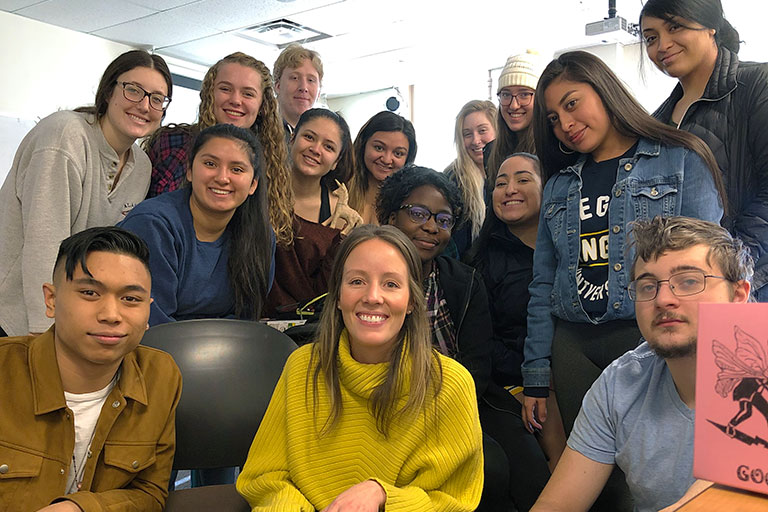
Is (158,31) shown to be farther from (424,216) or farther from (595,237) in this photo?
(595,237)

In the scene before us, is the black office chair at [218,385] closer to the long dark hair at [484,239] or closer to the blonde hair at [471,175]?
the long dark hair at [484,239]

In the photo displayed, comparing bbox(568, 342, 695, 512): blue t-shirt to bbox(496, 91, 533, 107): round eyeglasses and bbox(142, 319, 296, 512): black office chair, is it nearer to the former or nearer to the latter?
bbox(142, 319, 296, 512): black office chair

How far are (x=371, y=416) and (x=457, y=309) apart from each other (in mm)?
740

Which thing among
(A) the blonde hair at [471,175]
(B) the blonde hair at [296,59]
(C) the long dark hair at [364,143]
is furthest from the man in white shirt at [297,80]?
(A) the blonde hair at [471,175]

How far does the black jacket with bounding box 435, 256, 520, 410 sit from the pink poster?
1.19 metres

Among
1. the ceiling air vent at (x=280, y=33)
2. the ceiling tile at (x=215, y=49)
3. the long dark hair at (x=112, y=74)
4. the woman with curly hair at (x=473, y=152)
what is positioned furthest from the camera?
the ceiling tile at (x=215, y=49)

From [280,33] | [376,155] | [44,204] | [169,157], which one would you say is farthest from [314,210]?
[280,33]

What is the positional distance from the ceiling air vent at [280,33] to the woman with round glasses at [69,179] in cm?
384

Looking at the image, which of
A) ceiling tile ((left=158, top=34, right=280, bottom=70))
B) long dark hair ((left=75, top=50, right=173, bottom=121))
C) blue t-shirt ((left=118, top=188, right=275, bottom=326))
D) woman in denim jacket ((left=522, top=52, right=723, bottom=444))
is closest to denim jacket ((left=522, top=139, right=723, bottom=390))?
woman in denim jacket ((left=522, top=52, right=723, bottom=444))

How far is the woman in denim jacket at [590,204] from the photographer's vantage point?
180cm

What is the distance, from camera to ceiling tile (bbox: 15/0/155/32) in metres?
5.46

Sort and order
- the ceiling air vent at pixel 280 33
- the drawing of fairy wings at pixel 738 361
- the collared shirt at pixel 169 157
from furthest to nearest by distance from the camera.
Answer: the ceiling air vent at pixel 280 33 < the collared shirt at pixel 169 157 < the drawing of fairy wings at pixel 738 361

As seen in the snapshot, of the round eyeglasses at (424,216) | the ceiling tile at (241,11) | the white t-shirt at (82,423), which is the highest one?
the ceiling tile at (241,11)

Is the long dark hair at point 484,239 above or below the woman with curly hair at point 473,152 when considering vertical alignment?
below
